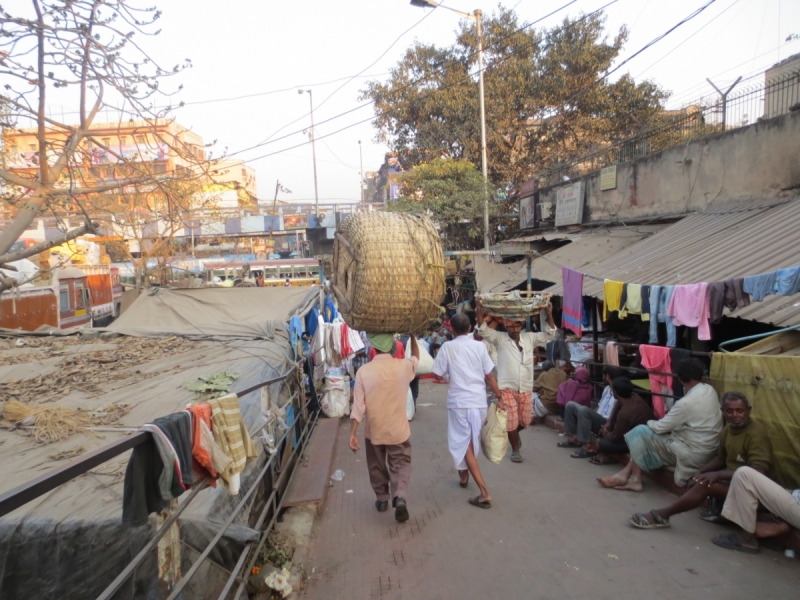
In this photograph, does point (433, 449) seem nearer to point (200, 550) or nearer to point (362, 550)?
point (362, 550)

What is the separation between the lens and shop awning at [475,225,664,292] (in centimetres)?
1140

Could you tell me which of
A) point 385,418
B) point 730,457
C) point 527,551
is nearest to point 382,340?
point 385,418

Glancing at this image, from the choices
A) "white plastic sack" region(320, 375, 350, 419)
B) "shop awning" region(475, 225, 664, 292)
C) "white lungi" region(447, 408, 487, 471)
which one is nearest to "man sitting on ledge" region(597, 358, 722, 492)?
"white lungi" region(447, 408, 487, 471)

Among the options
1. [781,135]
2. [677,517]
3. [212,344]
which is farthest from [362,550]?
[781,135]

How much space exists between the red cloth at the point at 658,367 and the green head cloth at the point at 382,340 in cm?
288

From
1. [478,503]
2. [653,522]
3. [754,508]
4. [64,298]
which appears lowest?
[478,503]

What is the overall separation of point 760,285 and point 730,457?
4.71ft

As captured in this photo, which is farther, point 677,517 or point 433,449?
point 433,449

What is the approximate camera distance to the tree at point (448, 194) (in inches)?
739

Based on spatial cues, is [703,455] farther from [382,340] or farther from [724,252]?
[724,252]

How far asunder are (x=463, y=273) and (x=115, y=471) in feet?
53.7

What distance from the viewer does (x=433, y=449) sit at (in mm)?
7168

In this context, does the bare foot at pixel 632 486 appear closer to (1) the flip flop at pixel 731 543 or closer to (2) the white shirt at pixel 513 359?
(1) the flip flop at pixel 731 543

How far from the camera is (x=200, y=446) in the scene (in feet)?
8.28
